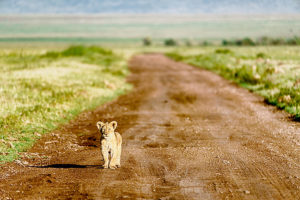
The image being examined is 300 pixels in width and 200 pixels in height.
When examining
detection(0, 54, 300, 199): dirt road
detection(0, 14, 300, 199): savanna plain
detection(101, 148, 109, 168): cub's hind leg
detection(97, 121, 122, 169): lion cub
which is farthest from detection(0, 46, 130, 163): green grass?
detection(97, 121, 122, 169): lion cub

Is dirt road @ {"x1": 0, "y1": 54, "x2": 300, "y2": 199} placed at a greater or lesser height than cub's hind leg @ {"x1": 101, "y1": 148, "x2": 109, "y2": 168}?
lesser

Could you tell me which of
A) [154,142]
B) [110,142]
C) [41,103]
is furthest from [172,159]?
[41,103]

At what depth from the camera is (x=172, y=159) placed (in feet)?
26.7

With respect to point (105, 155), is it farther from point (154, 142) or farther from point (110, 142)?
point (154, 142)

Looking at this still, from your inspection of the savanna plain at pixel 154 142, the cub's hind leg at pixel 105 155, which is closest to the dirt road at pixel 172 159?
the savanna plain at pixel 154 142

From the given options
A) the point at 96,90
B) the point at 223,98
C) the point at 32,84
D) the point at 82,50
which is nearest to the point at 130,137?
the point at 223,98

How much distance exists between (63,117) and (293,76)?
13.1m

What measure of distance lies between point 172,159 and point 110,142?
5.57 feet

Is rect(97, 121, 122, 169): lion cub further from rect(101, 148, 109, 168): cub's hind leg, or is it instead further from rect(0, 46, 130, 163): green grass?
rect(0, 46, 130, 163): green grass

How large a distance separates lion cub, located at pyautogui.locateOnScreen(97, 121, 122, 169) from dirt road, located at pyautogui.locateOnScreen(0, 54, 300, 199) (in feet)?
0.57

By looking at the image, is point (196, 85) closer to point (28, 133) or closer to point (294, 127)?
point (294, 127)

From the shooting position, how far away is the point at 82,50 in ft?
163

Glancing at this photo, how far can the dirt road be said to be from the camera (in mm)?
6391

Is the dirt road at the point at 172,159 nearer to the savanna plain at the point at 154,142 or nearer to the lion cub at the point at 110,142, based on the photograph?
the savanna plain at the point at 154,142
